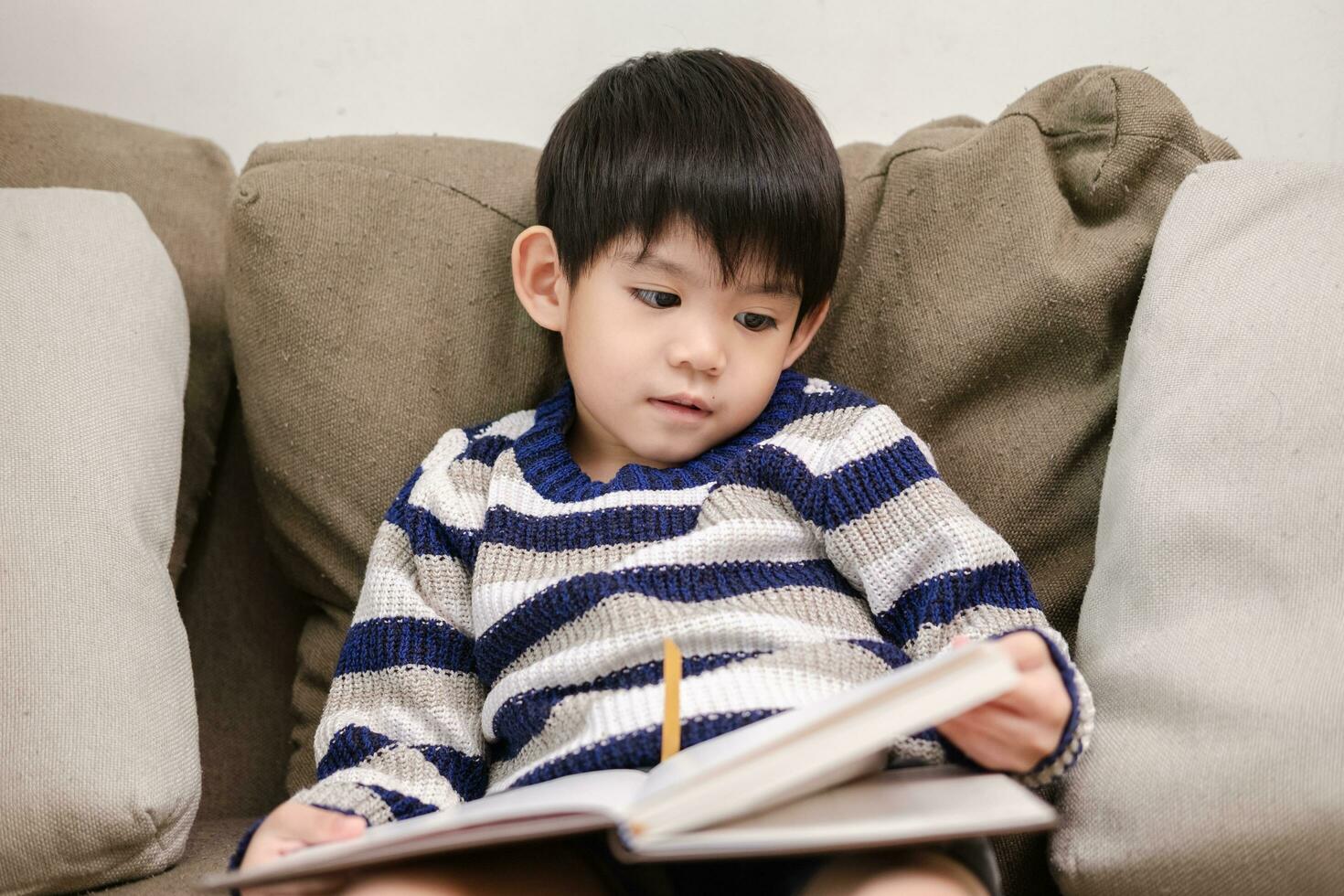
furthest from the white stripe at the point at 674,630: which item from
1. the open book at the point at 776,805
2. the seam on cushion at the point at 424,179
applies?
the seam on cushion at the point at 424,179

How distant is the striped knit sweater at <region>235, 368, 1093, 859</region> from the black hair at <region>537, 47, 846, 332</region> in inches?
5.4

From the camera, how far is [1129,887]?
71 cm

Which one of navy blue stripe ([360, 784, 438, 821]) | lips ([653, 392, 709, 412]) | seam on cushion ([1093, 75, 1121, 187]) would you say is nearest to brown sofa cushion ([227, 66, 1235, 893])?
seam on cushion ([1093, 75, 1121, 187])

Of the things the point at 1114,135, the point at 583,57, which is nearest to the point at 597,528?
the point at 1114,135

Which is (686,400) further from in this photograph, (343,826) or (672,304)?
(343,826)

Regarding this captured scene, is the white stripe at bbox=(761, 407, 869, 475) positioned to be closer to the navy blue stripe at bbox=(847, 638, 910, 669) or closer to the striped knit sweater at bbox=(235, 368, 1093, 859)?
the striped knit sweater at bbox=(235, 368, 1093, 859)

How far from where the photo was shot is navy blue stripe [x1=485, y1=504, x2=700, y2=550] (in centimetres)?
91

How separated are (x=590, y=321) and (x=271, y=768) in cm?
59

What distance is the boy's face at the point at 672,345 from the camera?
2.97 ft

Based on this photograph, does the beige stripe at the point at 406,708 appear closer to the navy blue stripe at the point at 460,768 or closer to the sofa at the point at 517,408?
the navy blue stripe at the point at 460,768

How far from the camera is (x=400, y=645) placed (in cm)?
91

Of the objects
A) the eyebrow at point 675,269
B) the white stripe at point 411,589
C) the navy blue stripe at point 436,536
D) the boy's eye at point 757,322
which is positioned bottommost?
the white stripe at point 411,589

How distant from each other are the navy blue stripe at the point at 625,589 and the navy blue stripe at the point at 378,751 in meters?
0.08

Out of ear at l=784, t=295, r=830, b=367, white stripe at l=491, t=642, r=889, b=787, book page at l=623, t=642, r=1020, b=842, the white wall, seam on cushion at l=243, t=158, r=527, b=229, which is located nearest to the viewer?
book page at l=623, t=642, r=1020, b=842
